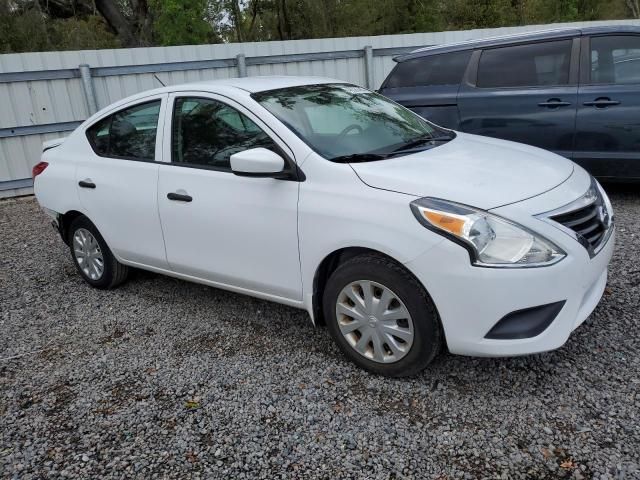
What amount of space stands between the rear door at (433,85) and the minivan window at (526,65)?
0.27 meters

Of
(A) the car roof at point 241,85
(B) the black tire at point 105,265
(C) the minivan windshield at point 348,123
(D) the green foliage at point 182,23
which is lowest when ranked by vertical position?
(B) the black tire at point 105,265

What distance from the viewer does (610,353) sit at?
3.08 metres

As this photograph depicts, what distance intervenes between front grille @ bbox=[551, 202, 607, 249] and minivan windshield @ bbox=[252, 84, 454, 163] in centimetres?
101

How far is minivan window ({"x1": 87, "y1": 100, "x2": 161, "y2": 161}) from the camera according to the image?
3.96 metres

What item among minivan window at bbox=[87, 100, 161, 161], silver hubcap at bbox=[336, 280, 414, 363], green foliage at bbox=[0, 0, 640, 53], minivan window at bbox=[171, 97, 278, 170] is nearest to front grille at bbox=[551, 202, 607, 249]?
silver hubcap at bbox=[336, 280, 414, 363]

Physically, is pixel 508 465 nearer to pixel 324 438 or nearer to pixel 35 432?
pixel 324 438

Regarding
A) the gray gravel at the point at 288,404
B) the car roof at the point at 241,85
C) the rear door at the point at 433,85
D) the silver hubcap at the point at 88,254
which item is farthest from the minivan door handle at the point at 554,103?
the silver hubcap at the point at 88,254

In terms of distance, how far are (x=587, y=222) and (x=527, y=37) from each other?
11.8 feet

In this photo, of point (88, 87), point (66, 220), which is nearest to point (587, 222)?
point (66, 220)

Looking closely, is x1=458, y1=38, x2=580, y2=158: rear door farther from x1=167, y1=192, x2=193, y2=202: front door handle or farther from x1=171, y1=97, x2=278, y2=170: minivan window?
x1=167, y1=192, x2=193, y2=202: front door handle

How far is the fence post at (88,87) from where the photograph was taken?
8.57 m

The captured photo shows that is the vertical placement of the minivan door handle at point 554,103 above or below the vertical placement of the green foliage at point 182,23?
below

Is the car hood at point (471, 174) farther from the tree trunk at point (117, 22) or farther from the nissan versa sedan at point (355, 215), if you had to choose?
the tree trunk at point (117, 22)

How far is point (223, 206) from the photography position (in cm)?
341
